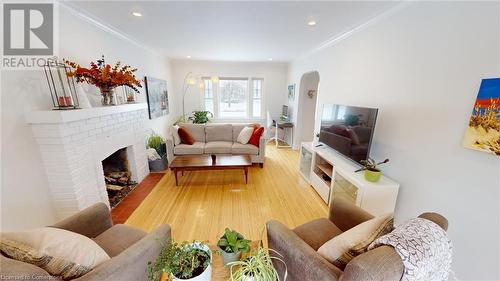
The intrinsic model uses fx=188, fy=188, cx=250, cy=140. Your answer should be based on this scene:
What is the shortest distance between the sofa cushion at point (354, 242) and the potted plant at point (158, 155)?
11.0 feet

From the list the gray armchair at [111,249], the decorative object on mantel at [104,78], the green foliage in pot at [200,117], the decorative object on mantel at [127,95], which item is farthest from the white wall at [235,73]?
the gray armchair at [111,249]

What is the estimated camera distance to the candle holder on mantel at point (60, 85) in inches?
71.4

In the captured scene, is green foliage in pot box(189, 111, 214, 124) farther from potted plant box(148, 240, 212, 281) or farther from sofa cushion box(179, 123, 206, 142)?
potted plant box(148, 240, 212, 281)

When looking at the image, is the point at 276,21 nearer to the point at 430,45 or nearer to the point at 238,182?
the point at 430,45

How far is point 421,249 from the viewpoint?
77cm

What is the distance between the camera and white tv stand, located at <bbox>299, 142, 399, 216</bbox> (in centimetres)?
188

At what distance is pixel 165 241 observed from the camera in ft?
3.82

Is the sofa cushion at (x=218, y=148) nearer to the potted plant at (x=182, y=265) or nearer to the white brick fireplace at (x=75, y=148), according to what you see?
the white brick fireplace at (x=75, y=148)

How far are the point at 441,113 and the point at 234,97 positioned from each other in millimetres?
5006

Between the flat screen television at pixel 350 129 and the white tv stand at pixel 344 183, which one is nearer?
the white tv stand at pixel 344 183

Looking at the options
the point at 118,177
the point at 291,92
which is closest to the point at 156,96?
the point at 118,177

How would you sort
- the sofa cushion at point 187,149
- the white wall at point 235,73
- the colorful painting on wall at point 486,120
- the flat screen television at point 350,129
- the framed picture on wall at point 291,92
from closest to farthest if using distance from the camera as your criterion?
1. the colorful painting on wall at point 486,120
2. the flat screen television at point 350,129
3. the sofa cushion at point 187,149
4. the framed picture on wall at point 291,92
5. the white wall at point 235,73

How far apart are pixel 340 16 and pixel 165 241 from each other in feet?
9.17

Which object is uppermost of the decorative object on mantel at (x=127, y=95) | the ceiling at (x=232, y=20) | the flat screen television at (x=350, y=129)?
the ceiling at (x=232, y=20)
